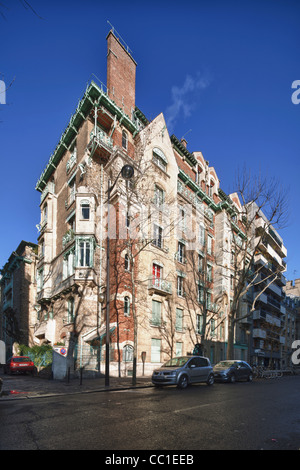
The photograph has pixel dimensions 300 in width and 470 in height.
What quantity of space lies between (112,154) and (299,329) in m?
66.8

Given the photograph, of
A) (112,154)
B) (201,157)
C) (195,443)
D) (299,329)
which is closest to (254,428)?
(195,443)

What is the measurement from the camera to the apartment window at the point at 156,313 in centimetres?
2353

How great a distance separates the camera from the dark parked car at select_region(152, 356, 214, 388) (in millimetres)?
14195

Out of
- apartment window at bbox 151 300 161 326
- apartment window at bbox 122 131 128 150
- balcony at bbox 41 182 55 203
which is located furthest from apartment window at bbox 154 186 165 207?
balcony at bbox 41 182 55 203

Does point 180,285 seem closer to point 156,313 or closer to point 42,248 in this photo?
point 156,313

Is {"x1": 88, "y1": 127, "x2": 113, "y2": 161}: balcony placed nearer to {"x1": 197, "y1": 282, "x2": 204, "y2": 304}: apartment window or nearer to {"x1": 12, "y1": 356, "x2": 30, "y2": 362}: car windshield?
{"x1": 12, "y1": 356, "x2": 30, "y2": 362}: car windshield

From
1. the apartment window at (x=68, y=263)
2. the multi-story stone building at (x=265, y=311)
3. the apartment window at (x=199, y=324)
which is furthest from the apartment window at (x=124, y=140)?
the multi-story stone building at (x=265, y=311)

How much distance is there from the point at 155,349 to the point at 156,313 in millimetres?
2601

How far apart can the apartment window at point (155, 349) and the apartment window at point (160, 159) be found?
14.3m

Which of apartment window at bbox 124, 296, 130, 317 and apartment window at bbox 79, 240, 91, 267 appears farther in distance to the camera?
apartment window at bbox 124, 296, 130, 317

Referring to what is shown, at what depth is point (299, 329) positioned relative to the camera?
233ft

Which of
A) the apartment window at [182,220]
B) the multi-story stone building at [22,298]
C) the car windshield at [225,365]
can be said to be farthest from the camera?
the multi-story stone building at [22,298]

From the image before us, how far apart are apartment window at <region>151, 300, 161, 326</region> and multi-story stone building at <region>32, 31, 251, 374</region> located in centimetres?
7

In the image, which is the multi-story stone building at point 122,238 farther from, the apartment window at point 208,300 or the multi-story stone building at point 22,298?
the multi-story stone building at point 22,298
